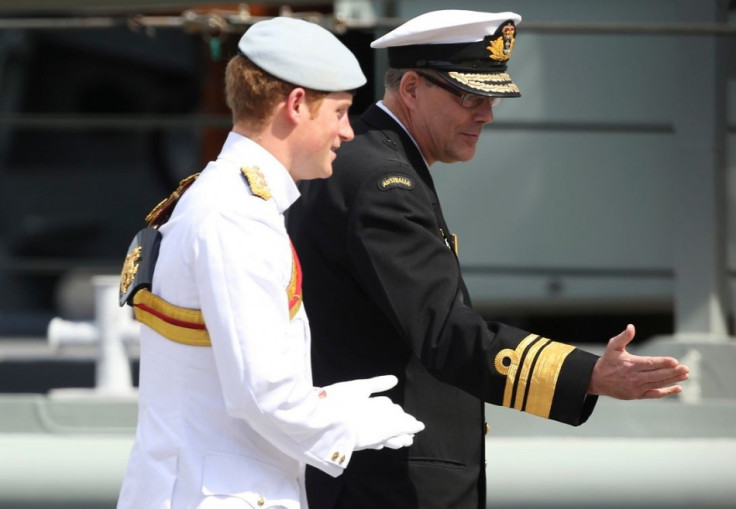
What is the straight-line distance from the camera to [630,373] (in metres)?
2.04

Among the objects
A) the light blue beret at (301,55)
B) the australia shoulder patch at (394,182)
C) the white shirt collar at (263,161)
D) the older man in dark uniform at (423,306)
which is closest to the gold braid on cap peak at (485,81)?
the older man in dark uniform at (423,306)

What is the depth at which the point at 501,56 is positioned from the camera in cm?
235

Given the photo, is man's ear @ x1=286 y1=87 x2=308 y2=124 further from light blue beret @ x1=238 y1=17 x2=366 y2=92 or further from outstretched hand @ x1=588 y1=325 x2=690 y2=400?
outstretched hand @ x1=588 y1=325 x2=690 y2=400

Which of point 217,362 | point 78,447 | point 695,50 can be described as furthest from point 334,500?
point 695,50

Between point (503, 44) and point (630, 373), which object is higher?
point (503, 44)

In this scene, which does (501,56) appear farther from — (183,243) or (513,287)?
(513,287)

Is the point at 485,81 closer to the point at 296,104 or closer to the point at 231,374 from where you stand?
the point at 296,104

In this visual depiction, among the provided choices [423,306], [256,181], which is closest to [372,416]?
[423,306]

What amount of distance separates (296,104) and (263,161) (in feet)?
0.32

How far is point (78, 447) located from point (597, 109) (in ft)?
7.50

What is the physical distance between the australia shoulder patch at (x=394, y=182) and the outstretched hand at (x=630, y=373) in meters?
0.43

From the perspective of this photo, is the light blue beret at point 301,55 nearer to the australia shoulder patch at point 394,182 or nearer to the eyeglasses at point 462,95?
the australia shoulder patch at point 394,182

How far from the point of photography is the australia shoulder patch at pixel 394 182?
7.13ft

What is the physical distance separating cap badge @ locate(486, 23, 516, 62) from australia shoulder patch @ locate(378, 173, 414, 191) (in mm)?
309
